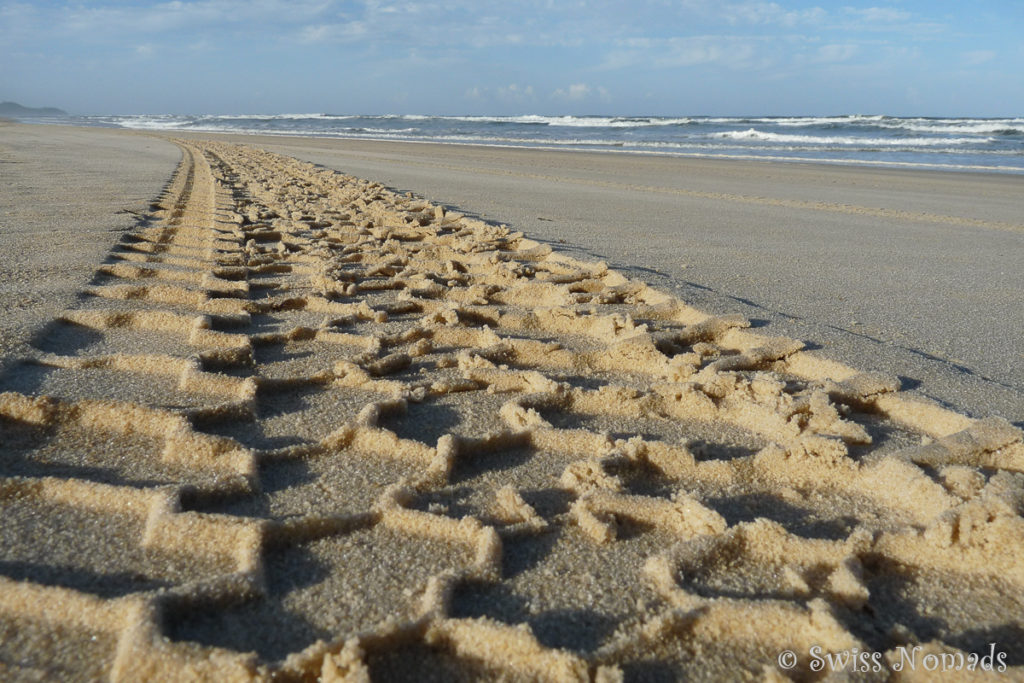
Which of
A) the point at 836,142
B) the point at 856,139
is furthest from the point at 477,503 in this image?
the point at 856,139

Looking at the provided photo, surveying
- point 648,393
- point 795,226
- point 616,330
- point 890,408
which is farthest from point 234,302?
point 795,226

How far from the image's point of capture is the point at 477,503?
138 centimetres

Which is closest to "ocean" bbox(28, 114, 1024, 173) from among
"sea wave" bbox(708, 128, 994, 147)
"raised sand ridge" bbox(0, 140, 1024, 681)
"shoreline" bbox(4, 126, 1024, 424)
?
"sea wave" bbox(708, 128, 994, 147)

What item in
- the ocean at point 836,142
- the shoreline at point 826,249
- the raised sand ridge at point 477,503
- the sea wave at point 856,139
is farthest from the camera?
the sea wave at point 856,139

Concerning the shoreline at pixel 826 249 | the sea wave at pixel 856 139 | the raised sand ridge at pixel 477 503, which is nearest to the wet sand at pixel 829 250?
the shoreline at pixel 826 249

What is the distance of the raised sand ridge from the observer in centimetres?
99

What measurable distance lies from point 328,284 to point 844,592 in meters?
2.32

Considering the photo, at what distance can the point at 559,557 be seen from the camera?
4.01ft

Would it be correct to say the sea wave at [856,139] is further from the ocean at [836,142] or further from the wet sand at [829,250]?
the wet sand at [829,250]

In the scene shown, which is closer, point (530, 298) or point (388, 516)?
point (388, 516)

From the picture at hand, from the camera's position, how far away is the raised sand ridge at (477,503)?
3.26 ft

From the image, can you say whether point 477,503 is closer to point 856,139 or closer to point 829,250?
point 829,250

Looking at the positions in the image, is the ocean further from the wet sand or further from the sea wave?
the wet sand

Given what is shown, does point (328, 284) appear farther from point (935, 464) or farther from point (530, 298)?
point (935, 464)
